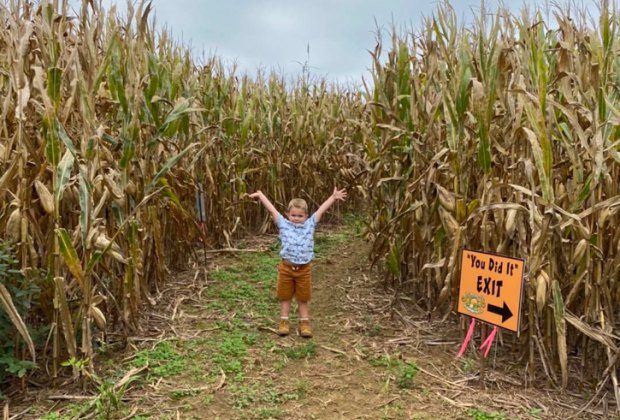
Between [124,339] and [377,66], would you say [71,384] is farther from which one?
[377,66]

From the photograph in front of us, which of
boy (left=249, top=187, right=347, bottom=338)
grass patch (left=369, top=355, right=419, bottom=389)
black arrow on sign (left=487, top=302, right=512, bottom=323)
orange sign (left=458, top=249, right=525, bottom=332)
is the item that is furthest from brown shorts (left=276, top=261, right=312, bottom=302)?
black arrow on sign (left=487, top=302, right=512, bottom=323)

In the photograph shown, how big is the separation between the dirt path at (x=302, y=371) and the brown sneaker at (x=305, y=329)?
2.0 inches

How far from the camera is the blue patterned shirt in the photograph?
3881 mm

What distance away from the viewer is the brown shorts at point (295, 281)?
12.9ft

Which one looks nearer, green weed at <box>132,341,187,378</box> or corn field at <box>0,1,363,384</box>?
corn field at <box>0,1,363,384</box>

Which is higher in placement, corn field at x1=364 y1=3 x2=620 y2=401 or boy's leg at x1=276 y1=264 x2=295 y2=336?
corn field at x1=364 y1=3 x2=620 y2=401

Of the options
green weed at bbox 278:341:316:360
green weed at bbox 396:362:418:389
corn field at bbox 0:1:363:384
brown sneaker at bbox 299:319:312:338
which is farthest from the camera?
brown sneaker at bbox 299:319:312:338

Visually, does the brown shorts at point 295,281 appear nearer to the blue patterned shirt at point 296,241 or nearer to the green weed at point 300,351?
the blue patterned shirt at point 296,241

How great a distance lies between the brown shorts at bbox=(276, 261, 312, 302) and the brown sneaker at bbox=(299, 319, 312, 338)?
16cm

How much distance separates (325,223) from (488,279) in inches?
203

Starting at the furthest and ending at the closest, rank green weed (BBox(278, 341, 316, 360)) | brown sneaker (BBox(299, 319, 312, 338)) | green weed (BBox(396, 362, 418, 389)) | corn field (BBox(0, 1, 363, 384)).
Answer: brown sneaker (BBox(299, 319, 312, 338)) < green weed (BBox(278, 341, 316, 360)) < green weed (BBox(396, 362, 418, 389)) < corn field (BBox(0, 1, 363, 384))

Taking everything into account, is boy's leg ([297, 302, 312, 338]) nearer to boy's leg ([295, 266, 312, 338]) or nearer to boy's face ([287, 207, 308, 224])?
boy's leg ([295, 266, 312, 338])

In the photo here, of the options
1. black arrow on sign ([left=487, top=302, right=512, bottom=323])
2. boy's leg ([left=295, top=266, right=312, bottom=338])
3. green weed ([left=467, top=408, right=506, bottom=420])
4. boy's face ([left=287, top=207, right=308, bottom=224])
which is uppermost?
boy's face ([left=287, top=207, right=308, bottom=224])

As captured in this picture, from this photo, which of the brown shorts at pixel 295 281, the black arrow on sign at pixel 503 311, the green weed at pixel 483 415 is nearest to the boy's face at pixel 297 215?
the brown shorts at pixel 295 281
